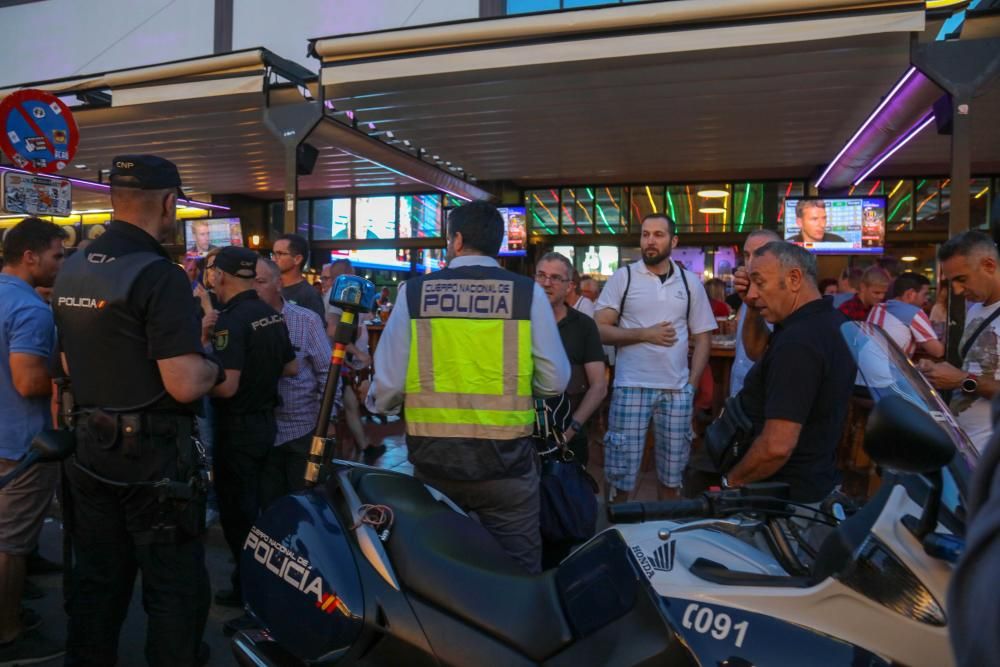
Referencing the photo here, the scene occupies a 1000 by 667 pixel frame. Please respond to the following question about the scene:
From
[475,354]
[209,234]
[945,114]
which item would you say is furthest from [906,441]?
[209,234]

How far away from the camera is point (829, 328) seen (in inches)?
101

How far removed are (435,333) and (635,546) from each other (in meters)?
1.30

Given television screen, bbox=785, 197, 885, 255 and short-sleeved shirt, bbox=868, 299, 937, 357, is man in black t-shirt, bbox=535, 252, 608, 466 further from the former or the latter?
television screen, bbox=785, 197, 885, 255

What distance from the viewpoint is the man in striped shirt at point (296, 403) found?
4.13m

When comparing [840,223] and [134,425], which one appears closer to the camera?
[134,425]

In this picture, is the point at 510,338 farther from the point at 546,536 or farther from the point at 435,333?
the point at 546,536

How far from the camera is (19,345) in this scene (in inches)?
135

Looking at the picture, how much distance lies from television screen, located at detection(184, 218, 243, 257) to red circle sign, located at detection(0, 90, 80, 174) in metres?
10.2

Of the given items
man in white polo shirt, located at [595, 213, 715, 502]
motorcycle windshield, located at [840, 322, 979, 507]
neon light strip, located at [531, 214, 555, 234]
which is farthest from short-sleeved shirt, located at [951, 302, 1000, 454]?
neon light strip, located at [531, 214, 555, 234]

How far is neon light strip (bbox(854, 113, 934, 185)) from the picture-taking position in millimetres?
8820

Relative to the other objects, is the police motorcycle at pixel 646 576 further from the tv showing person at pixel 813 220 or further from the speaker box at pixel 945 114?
the tv showing person at pixel 813 220

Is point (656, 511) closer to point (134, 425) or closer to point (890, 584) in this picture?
point (890, 584)

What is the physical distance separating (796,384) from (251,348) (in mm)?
2643

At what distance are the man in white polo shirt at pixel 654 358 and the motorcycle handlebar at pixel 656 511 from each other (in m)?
2.90
